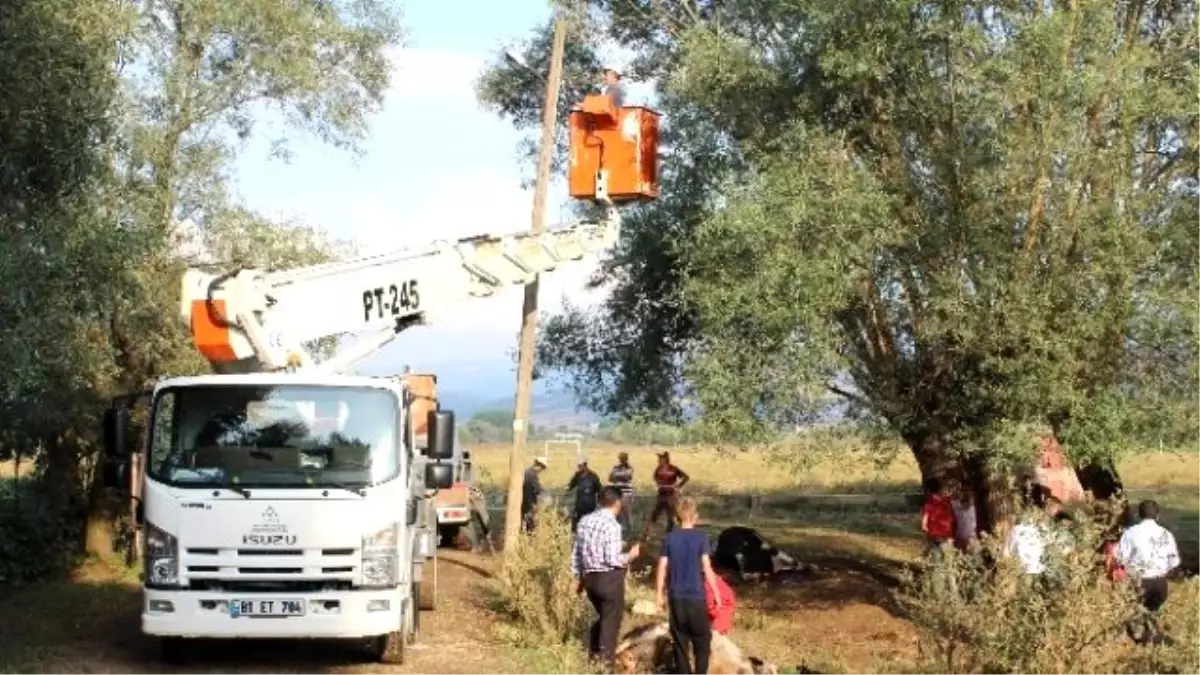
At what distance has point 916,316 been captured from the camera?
49.6 feet

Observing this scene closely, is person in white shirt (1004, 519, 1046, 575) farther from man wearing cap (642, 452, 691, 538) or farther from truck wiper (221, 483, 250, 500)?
→ man wearing cap (642, 452, 691, 538)

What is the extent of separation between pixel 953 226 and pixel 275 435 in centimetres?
665

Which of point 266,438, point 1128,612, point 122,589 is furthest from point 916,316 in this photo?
point 122,589

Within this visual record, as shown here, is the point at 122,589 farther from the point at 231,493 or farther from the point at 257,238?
the point at 231,493

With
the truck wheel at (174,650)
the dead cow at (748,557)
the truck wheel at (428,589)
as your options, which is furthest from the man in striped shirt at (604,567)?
the dead cow at (748,557)

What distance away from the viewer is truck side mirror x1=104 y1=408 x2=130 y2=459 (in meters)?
11.6

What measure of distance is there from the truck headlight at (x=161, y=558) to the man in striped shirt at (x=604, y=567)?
3034mm

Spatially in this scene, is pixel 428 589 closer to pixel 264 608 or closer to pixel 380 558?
pixel 380 558

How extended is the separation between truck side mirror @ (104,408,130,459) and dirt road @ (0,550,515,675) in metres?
1.78

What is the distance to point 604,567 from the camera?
1198 cm

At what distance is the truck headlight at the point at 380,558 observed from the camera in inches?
456

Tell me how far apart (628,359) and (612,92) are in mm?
7919

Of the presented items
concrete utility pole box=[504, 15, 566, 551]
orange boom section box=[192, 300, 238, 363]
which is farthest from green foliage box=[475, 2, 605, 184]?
orange boom section box=[192, 300, 238, 363]

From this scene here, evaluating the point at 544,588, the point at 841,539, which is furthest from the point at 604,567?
the point at 841,539
